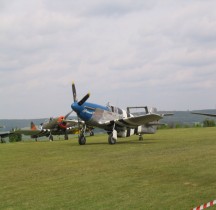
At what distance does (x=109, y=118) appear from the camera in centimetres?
2164

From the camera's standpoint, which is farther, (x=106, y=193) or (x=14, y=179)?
(x=14, y=179)

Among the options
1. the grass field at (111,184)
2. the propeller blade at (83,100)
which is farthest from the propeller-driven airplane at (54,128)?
the grass field at (111,184)

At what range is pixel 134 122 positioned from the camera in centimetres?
2177

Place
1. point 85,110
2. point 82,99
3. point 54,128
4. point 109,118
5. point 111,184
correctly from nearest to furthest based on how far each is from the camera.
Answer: point 111,184 → point 82,99 → point 85,110 → point 109,118 → point 54,128

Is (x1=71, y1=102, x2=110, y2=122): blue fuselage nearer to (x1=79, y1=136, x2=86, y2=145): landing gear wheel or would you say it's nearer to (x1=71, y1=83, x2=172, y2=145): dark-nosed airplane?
(x1=71, y1=83, x2=172, y2=145): dark-nosed airplane

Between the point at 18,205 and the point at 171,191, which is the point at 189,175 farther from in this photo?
the point at 18,205

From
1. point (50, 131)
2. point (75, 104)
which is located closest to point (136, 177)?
point (75, 104)

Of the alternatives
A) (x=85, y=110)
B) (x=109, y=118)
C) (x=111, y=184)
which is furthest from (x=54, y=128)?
(x=111, y=184)

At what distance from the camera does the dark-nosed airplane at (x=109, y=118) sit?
20703 mm

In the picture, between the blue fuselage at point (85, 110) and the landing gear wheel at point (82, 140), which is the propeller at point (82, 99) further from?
the landing gear wheel at point (82, 140)

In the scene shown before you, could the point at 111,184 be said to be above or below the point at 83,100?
below

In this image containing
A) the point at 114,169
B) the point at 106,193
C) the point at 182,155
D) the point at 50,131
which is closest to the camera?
the point at 106,193

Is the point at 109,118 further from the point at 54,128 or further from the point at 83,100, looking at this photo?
the point at 54,128

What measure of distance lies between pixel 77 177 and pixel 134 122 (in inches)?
499
